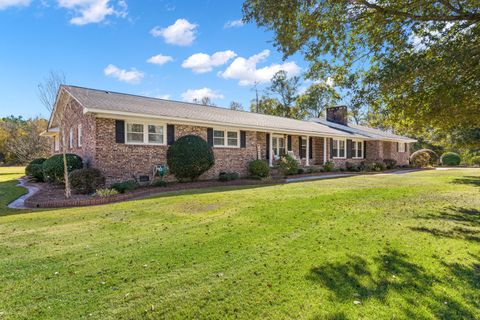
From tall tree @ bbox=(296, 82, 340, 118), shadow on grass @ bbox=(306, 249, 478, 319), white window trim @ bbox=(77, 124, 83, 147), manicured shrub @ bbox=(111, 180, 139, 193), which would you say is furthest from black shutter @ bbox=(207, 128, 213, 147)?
tall tree @ bbox=(296, 82, 340, 118)

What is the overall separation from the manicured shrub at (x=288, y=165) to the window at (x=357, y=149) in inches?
379

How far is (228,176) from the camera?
45.3ft

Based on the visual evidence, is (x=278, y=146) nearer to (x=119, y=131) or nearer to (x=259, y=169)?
(x=259, y=169)

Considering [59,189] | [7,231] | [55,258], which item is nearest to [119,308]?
[55,258]

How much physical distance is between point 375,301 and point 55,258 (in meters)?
4.40

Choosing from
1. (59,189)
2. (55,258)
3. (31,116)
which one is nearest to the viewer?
(55,258)

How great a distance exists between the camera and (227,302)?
9.67 ft

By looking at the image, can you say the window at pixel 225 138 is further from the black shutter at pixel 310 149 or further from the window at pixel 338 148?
the window at pixel 338 148

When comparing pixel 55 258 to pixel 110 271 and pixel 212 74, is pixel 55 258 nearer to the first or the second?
pixel 110 271

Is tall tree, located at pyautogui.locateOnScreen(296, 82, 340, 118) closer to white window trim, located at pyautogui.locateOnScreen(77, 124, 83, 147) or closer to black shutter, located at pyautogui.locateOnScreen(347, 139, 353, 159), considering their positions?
black shutter, located at pyautogui.locateOnScreen(347, 139, 353, 159)

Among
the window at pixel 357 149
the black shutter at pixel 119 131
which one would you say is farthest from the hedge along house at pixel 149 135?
the window at pixel 357 149

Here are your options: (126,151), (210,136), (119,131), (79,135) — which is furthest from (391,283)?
(79,135)

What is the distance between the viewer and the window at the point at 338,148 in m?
22.2

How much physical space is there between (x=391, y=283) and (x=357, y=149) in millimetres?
23116
